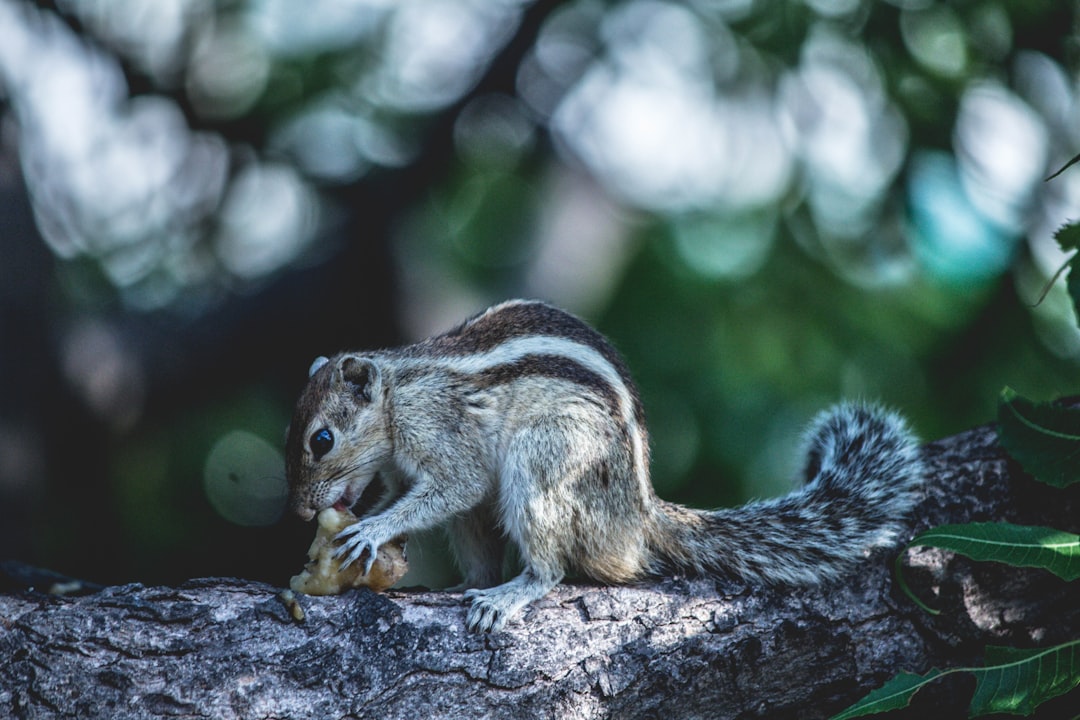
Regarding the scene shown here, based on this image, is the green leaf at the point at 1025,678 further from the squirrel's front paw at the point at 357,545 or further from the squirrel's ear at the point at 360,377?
the squirrel's ear at the point at 360,377

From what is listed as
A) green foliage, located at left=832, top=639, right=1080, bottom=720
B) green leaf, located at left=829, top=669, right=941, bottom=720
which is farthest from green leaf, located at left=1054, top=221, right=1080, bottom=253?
green leaf, located at left=829, top=669, right=941, bottom=720

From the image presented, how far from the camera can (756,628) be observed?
3.51m

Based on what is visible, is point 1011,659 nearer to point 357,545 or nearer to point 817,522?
point 817,522

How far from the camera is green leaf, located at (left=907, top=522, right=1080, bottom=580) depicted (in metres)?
3.03

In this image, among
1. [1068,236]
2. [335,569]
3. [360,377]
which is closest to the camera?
[1068,236]

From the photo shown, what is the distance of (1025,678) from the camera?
120 inches

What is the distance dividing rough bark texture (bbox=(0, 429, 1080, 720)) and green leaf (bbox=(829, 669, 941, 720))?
50 cm

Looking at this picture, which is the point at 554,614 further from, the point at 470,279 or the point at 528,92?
the point at 528,92

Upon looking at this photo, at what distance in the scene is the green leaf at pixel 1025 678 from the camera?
2.97 metres

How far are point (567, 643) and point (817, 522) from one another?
3.63ft

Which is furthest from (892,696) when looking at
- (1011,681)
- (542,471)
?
(542,471)

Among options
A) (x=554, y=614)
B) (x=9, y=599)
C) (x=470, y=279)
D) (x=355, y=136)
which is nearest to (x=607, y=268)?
(x=470, y=279)

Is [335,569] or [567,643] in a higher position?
[335,569]

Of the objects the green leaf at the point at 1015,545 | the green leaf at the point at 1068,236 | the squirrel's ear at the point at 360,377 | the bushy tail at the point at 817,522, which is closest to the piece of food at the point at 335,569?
the squirrel's ear at the point at 360,377
